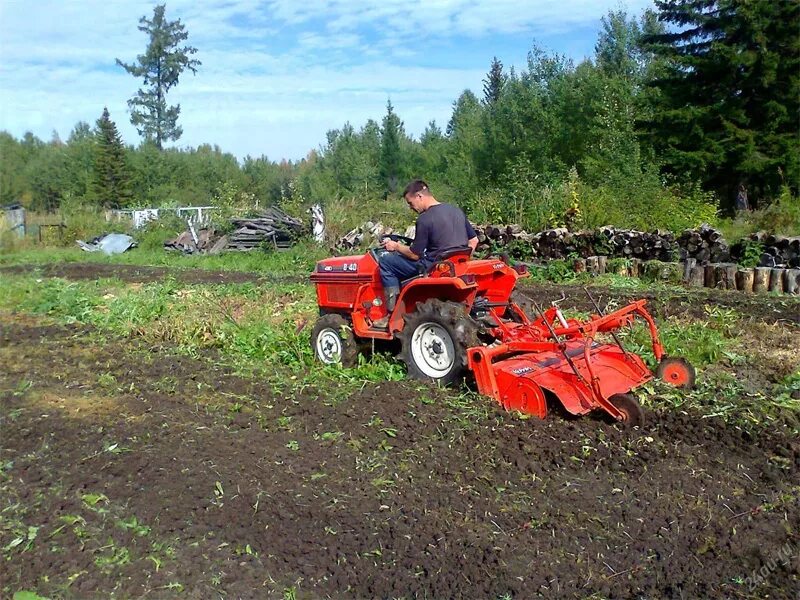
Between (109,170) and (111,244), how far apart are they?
69.5 feet

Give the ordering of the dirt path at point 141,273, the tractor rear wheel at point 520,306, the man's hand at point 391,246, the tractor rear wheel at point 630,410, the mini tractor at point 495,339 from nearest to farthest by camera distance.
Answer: the tractor rear wheel at point 630,410 < the mini tractor at point 495,339 < the man's hand at point 391,246 < the tractor rear wheel at point 520,306 < the dirt path at point 141,273

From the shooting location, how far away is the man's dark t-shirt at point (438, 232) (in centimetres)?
644

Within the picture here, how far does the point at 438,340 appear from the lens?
6.35 meters

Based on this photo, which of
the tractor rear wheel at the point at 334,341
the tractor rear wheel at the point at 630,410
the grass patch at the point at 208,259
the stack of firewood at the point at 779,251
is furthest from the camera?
the grass patch at the point at 208,259

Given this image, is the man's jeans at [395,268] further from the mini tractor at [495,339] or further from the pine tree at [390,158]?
the pine tree at [390,158]

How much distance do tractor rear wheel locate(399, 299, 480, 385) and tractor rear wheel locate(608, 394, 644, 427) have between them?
3.86 ft

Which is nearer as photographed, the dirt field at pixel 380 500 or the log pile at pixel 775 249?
the dirt field at pixel 380 500

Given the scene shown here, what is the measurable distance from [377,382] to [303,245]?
1425 centimetres

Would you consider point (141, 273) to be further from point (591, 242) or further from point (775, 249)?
point (775, 249)

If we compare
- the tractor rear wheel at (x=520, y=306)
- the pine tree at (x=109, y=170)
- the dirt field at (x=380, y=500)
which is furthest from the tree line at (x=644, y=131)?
the pine tree at (x=109, y=170)

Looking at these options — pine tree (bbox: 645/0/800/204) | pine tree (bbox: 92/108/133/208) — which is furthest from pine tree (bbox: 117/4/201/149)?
pine tree (bbox: 645/0/800/204)

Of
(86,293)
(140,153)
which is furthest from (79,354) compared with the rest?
(140,153)

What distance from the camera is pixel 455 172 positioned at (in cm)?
3219

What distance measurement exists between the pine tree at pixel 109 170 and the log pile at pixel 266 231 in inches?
1013
